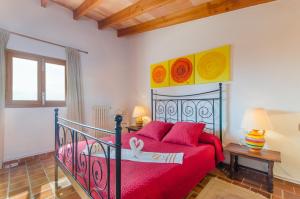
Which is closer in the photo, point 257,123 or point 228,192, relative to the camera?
point 228,192

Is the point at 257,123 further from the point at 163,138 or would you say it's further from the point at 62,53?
the point at 62,53

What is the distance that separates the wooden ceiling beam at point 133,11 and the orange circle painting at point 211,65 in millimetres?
1129

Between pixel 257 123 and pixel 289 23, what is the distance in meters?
1.45

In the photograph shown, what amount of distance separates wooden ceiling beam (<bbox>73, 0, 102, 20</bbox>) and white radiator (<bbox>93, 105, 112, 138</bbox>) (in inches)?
77.7

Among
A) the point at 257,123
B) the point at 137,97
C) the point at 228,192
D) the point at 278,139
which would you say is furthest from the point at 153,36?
the point at 228,192

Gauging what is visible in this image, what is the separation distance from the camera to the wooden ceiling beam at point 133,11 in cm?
258

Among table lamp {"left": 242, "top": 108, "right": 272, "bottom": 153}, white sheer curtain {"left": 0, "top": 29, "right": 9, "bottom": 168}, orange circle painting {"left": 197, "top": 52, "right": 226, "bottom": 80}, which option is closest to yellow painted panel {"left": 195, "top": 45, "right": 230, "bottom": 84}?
orange circle painting {"left": 197, "top": 52, "right": 226, "bottom": 80}

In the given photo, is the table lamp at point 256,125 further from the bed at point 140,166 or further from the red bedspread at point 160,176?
the red bedspread at point 160,176

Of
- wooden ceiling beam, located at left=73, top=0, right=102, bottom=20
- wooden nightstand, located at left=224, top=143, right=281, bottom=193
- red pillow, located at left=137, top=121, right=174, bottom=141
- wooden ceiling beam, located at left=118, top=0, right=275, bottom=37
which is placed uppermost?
wooden ceiling beam, located at left=73, top=0, right=102, bottom=20

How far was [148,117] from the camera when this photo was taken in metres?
3.72

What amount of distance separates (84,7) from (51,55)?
43.8 inches

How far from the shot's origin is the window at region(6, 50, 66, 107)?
253 centimetres

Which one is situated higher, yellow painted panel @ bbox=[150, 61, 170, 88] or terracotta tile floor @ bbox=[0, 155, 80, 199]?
yellow painted panel @ bbox=[150, 61, 170, 88]

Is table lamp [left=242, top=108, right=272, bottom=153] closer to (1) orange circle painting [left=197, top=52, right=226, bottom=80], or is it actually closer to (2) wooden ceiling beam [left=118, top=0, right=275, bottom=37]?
(1) orange circle painting [left=197, top=52, right=226, bottom=80]
